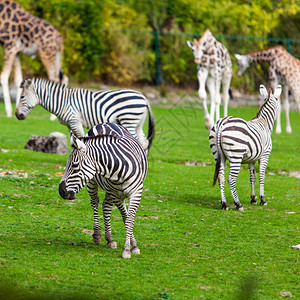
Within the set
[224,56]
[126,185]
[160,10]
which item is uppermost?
[160,10]

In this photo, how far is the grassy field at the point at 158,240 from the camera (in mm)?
4812

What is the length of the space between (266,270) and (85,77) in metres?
22.0

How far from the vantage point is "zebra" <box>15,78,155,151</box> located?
1004 centimetres

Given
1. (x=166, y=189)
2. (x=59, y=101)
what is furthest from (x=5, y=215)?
(x=59, y=101)

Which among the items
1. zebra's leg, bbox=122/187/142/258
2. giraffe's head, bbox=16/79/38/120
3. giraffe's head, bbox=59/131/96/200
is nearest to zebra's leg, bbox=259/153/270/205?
zebra's leg, bbox=122/187/142/258

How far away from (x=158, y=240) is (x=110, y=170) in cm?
141

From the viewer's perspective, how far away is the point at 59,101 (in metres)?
10.6

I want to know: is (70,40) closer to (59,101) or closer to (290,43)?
(290,43)

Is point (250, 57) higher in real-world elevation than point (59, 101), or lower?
higher

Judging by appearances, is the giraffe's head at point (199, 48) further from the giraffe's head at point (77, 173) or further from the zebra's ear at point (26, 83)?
the giraffe's head at point (77, 173)

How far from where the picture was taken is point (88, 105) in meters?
10.4

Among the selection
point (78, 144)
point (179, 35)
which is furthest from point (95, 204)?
point (179, 35)

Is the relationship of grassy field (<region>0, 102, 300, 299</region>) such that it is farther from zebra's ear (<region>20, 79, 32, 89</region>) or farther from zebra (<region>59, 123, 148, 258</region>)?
zebra's ear (<region>20, 79, 32, 89</region>)

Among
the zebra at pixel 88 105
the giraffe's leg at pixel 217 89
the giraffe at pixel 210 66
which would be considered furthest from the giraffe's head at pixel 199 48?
the zebra at pixel 88 105
